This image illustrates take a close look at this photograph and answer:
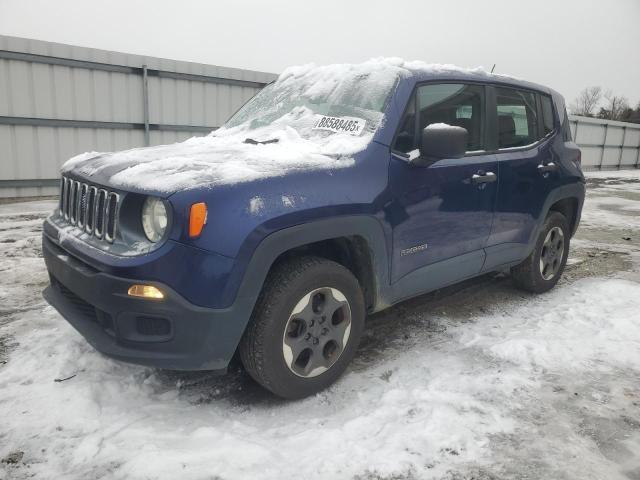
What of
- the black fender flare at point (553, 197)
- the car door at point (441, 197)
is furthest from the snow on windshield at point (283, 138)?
the black fender flare at point (553, 197)

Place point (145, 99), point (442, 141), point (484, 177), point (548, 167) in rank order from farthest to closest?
point (145, 99), point (548, 167), point (484, 177), point (442, 141)

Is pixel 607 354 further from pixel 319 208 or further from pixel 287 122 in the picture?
pixel 287 122

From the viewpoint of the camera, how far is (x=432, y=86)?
10.5 feet

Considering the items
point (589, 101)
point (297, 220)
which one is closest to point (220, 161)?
point (297, 220)

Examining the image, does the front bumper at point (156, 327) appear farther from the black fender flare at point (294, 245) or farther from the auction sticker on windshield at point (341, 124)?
the auction sticker on windshield at point (341, 124)

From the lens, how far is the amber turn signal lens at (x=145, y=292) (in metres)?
2.17

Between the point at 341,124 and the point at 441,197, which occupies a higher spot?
the point at 341,124

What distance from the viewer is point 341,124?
304 cm

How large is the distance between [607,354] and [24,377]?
11.9 feet

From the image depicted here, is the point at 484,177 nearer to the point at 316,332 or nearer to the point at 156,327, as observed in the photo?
the point at 316,332

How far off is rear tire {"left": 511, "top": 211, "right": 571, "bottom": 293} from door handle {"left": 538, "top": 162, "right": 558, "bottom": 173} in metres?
0.44

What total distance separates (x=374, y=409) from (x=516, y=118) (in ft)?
8.66

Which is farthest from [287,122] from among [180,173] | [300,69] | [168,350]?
[168,350]

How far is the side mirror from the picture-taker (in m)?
2.80
